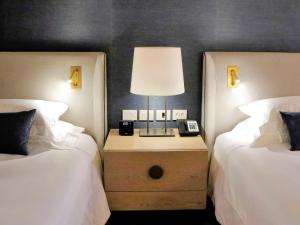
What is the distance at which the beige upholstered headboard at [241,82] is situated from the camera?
8.73 feet

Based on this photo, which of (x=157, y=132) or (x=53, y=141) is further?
(x=157, y=132)

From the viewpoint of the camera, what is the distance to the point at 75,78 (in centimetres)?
263

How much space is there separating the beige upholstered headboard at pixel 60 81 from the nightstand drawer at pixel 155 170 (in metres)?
0.35

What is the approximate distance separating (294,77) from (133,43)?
115cm

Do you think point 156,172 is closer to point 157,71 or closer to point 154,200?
point 154,200

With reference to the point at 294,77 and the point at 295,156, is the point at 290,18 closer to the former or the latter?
the point at 294,77

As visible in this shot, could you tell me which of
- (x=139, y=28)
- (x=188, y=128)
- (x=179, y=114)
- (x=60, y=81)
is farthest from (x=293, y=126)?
(x=60, y=81)

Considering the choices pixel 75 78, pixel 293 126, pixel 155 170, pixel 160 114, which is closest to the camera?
pixel 293 126

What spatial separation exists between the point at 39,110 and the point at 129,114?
2.17 ft

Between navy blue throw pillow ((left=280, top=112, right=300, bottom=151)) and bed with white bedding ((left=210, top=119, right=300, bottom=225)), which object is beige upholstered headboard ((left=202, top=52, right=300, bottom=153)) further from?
navy blue throw pillow ((left=280, top=112, right=300, bottom=151))

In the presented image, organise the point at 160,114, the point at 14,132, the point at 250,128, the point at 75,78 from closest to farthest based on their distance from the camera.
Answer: the point at 14,132
the point at 250,128
the point at 75,78
the point at 160,114

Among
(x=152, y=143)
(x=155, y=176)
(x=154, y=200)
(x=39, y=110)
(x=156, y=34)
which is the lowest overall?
(x=154, y=200)

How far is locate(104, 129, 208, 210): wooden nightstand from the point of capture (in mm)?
2365

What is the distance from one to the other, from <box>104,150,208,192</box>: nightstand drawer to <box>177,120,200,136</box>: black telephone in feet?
0.90
